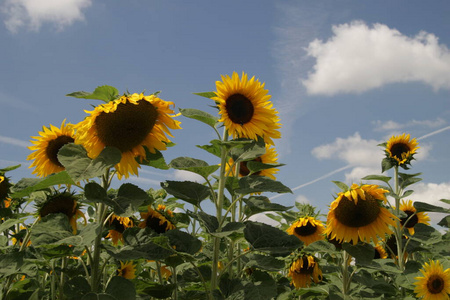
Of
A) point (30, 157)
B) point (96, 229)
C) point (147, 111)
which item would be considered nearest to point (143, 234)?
point (96, 229)

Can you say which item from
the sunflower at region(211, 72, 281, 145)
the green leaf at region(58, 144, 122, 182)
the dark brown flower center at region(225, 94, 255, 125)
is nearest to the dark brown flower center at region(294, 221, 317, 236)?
the sunflower at region(211, 72, 281, 145)

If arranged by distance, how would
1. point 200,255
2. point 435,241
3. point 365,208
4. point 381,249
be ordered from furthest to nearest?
point 381,249, point 435,241, point 365,208, point 200,255

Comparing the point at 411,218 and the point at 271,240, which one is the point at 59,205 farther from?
the point at 411,218

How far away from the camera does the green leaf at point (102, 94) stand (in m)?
2.52

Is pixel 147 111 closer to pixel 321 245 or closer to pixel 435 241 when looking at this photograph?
pixel 321 245

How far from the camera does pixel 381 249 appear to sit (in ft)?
19.6

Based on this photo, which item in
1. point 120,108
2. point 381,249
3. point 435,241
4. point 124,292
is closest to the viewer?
point 124,292

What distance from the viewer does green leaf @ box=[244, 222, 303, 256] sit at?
253cm

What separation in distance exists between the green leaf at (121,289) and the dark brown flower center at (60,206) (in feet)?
2.61

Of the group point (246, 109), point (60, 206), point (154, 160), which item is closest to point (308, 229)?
point (246, 109)

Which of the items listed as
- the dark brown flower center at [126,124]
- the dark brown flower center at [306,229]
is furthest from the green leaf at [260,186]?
the dark brown flower center at [306,229]

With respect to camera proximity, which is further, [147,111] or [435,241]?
[435,241]

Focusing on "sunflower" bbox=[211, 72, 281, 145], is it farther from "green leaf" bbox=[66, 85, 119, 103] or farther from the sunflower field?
"green leaf" bbox=[66, 85, 119, 103]

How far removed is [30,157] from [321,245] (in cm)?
251
